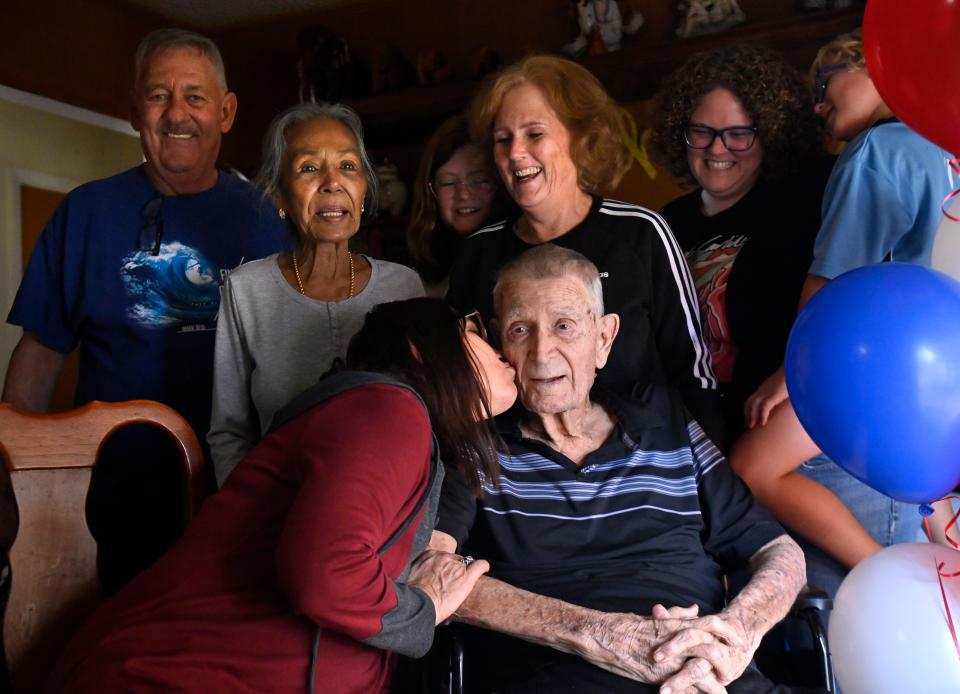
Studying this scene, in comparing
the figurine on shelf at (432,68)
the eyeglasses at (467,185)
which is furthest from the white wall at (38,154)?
the eyeglasses at (467,185)

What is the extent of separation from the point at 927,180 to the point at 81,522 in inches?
71.1

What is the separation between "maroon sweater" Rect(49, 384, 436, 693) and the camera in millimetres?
1311

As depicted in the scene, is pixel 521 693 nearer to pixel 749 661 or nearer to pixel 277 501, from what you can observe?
pixel 749 661

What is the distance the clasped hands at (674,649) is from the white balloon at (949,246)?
30.3 inches

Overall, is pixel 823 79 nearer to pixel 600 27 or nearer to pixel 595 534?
pixel 595 534

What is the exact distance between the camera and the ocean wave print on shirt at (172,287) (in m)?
2.38

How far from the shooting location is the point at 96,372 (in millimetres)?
2412

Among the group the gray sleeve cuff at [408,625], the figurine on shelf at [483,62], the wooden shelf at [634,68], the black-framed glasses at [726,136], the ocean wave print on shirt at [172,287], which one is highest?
the figurine on shelf at [483,62]

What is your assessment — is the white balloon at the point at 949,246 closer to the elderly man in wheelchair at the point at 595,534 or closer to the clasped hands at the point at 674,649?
the elderly man in wheelchair at the point at 595,534

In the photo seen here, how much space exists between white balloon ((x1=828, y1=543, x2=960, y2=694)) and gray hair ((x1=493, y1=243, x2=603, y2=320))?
2.42 ft

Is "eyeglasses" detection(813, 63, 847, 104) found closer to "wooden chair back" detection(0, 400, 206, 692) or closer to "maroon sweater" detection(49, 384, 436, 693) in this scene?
"maroon sweater" detection(49, 384, 436, 693)

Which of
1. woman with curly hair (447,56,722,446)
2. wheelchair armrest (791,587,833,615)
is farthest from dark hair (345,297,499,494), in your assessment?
wheelchair armrest (791,587,833,615)

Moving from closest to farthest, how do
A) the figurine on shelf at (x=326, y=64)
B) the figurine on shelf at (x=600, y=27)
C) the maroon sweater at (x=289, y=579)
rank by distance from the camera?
the maroon sweater at (x=289, y=579)
the figurine on shelf at (x=600, y=27)
the figurine on shelf at (x=326, y=64)

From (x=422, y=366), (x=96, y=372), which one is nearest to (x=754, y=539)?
(x=422, y=366)
